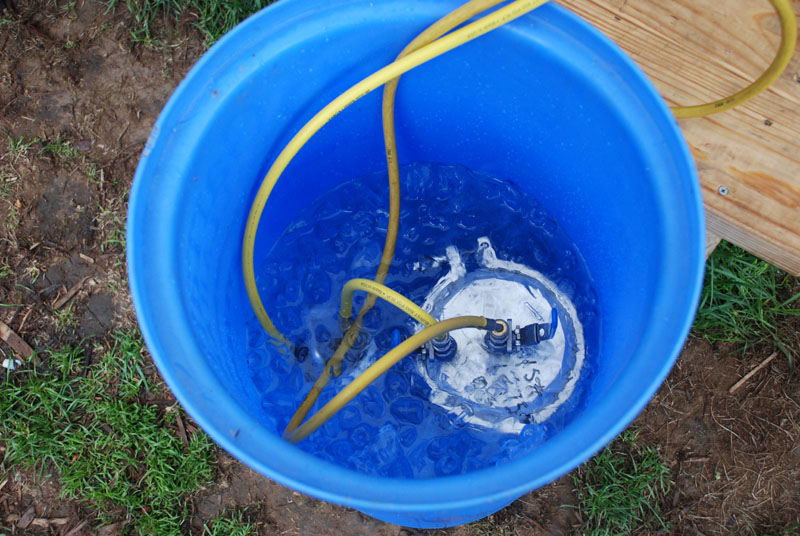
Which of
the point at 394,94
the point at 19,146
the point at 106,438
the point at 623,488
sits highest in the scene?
the point at 394,94

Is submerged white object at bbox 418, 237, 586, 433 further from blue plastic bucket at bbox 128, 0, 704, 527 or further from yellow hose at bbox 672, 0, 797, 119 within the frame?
yellow hose at bbox 672, 0, 797, 119

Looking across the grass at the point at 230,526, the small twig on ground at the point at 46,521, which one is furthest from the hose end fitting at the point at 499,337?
A: the small twig on ground at the point at 46,521

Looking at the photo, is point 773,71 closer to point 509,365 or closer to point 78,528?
point 509,365

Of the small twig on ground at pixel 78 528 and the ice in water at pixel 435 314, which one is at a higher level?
the ice in water at pixel 435 314

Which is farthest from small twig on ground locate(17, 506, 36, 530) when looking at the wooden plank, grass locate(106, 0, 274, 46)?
the wooden plank

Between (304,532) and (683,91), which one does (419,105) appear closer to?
(683,91)

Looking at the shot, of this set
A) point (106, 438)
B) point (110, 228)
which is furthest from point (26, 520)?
point (110, 228)

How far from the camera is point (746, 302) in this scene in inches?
48.5

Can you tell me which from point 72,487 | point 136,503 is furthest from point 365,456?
point 72,487

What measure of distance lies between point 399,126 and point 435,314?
1.11 ft

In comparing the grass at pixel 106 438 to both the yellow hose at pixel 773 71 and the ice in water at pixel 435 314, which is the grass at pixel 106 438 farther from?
the yellow hose at pixel 773 71

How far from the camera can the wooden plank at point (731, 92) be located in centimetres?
86

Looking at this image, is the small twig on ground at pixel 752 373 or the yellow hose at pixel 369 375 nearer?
the yellow hose at pixel 369 375

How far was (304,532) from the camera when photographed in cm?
120
